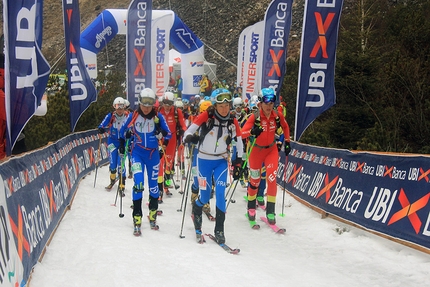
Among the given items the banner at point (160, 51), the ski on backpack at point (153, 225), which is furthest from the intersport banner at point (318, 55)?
the banner at point (160, 51)

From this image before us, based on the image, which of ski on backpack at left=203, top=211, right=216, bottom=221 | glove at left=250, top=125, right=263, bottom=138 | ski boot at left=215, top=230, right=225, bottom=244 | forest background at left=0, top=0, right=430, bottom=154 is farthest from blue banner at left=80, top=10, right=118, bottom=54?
ski boot at left=215, top=230, right=225, bottom=244

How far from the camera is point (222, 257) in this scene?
21.7 ft

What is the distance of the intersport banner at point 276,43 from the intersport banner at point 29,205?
6747mm

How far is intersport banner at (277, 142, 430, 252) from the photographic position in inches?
257

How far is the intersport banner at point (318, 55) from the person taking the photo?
10.2 m

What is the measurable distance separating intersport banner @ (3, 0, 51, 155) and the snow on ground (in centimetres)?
184

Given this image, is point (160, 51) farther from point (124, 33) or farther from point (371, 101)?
point (371, 101)

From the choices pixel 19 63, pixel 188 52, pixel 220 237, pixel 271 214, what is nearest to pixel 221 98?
pixel 220 237

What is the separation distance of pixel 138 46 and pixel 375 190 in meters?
9.27

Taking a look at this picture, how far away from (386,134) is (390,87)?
11.0 feet

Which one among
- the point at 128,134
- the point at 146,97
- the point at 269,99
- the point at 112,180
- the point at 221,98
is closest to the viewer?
the point at 221,98

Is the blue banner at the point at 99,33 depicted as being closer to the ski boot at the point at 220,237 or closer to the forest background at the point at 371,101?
the forest background at the point at 371,101

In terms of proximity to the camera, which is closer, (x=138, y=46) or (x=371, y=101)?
(x=138, y=46)

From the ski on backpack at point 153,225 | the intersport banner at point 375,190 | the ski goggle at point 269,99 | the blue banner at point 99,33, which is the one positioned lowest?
the ski on backpack at point 153,225
